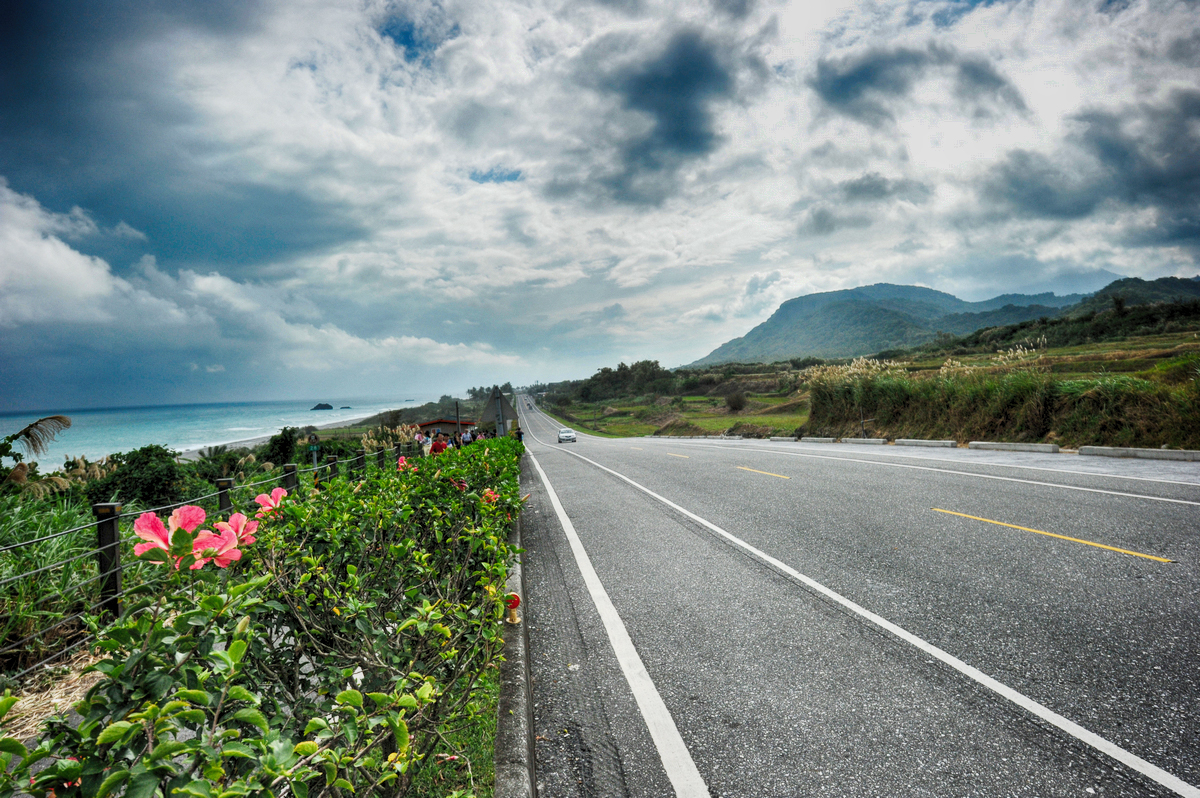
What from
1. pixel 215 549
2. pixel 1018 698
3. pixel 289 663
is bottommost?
pixel 1018 698

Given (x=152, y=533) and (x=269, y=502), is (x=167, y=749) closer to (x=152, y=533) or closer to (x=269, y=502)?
(x=152, y=533)

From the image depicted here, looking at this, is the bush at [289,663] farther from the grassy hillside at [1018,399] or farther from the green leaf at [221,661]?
the grassy hillside at [1018,399]

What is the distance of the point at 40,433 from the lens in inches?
304

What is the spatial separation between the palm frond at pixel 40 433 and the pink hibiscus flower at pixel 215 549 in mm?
8614

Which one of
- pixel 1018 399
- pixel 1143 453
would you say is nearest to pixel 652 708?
pixel 1143 453

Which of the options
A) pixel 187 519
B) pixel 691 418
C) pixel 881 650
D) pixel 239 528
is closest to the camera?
pixel 187 519

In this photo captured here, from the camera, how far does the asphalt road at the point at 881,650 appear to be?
2.68 meters

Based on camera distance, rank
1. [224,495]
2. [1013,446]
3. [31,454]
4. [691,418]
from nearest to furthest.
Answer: [224,495], [31,454], [1013,446], [691,418]

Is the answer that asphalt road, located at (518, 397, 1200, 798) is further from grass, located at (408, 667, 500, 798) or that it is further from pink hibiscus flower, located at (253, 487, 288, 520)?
pink hibiscus flower, located at (253, 487, 288, 520)

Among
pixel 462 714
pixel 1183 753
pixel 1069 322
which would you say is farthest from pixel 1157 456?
pixel 1069 322

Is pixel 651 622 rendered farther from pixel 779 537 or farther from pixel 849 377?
pixel 849 377

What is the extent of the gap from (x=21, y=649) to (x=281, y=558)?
130 inches

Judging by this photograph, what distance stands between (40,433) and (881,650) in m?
11.2

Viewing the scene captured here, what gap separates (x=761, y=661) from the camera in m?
3.75
